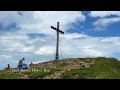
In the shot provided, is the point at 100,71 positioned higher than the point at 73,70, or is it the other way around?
the point at 73,70

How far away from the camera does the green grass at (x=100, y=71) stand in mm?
23663

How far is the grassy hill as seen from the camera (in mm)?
23934

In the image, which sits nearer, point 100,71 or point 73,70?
point 73,70

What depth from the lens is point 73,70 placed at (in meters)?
25.3

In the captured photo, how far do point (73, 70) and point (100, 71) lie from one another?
2.56 m

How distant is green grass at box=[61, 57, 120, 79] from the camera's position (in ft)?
77.6

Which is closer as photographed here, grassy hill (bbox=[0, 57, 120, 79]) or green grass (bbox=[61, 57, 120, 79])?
green grass (bbox=[61, 57, 120, 79])

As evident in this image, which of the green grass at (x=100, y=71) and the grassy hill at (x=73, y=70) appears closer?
the green grass at (x=100, y=71)

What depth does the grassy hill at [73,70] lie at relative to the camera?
2393 cm
